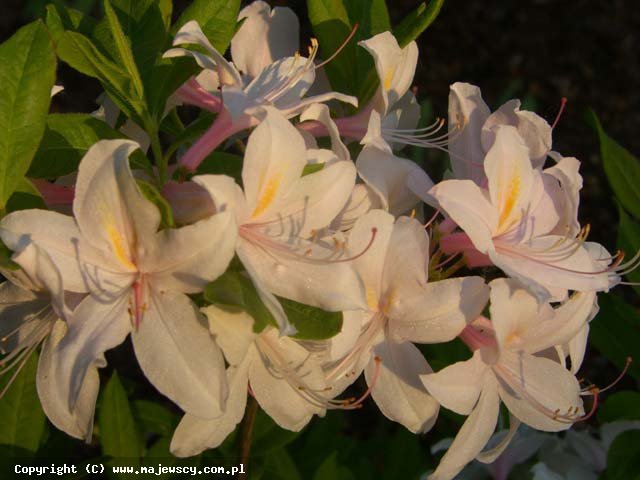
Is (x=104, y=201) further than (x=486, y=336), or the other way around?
(x=486, y=336)

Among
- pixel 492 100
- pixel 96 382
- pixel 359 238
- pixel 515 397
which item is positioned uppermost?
pixel 359 238

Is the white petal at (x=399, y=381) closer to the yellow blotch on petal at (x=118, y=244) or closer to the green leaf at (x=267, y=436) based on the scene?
the yellow blotch on petal at (x=118, y=244)

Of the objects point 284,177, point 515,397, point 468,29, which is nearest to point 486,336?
point 515,397

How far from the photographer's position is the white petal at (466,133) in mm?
1109

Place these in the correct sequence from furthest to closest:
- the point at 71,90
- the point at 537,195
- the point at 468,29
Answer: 1. the point at 468,29
2. the point at 71,90
3. the point at 537,195

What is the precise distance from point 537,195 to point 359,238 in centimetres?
26

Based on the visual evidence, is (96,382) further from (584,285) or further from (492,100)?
(492,100)

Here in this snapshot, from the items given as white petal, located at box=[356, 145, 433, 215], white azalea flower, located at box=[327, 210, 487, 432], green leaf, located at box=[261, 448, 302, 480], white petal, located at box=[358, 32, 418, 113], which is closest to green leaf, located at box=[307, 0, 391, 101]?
white petal, located at box=[358, 32, 418, 113]

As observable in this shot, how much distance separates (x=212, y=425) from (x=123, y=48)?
43 cm

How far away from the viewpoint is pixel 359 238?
929mm

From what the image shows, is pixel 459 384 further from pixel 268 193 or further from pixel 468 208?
pixel 268 193

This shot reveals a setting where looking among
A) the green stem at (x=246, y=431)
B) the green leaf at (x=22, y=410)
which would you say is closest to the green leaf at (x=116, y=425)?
the green leaf at (x=22, y=410)

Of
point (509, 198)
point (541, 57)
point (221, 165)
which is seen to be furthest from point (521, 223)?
point (541, 57)

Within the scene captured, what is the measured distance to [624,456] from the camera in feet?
4.65
